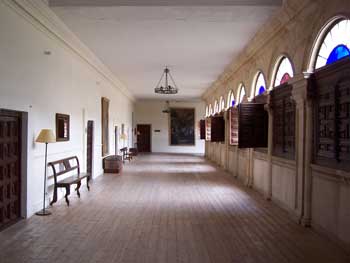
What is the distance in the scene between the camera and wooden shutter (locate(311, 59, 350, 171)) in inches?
206

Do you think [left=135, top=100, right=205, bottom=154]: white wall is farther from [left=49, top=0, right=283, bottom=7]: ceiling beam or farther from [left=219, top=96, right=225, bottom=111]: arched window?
[left=49, top=0, right=283, bottom=7]: ceiling beam

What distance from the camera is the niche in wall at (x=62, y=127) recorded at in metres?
8.93

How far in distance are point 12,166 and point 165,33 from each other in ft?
17.3

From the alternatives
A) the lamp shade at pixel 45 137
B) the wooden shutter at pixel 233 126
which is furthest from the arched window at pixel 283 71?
the lamp shade at pixel 45 137

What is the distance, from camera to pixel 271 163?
902 centimetres

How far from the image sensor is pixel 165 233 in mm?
6055

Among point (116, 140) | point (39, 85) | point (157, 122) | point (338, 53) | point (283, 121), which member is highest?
point (338, 53)

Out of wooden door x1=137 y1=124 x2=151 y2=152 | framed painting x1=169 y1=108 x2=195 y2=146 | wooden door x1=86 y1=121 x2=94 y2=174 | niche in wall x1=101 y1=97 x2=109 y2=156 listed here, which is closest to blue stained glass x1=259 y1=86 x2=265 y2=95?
wooden door x1=86 y1=121 x2=94 y2=174

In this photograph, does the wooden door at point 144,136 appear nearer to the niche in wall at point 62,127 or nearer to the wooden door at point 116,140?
the wooden door at point 116,140

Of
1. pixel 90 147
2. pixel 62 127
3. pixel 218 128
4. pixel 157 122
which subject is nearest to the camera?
pixel 62 127

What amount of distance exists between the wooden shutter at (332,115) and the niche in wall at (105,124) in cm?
1014

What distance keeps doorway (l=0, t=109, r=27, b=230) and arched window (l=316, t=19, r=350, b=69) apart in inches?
223

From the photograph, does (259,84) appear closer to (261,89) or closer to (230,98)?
(261,89)

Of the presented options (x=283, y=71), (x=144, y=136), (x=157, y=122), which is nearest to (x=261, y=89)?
(x=283, y=71)
